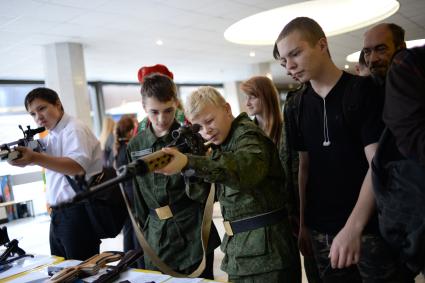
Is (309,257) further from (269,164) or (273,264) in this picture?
(269,164)

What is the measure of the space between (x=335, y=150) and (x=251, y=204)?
39 cm

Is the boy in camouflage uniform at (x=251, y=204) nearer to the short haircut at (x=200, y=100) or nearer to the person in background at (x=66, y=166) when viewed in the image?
the short haircut at (x=200, y=100)

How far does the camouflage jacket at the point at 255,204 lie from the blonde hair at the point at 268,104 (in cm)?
94

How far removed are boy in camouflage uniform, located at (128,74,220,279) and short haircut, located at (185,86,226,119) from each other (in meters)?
0.36

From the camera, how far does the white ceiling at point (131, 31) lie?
483cm

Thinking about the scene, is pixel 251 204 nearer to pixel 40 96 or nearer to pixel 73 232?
pixel 73 232

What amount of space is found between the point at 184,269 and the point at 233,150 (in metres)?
0.73

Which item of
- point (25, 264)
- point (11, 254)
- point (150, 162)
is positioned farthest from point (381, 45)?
point (11, 254)

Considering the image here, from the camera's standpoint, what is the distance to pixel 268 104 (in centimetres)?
259

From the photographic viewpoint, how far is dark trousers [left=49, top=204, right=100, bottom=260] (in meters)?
2.14

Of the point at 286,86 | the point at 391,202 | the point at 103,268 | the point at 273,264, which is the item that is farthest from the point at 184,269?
the point at 286,86

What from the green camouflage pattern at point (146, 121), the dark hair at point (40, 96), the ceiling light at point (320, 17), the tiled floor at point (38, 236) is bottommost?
the tiled floor at point (38, 236)

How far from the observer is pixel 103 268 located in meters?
1.67

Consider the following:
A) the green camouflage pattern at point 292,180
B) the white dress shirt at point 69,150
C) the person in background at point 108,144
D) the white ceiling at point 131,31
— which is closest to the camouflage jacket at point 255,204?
the green camouflage pattern at point 292,180
